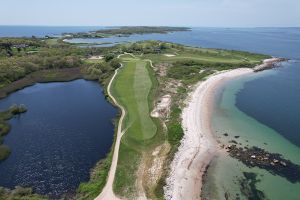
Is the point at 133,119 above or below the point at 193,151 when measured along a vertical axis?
above

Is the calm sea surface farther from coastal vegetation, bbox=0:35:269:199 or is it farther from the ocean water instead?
coastal vegetation, bbox=0:35:269:199

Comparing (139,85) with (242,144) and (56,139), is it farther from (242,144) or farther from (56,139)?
(242,144)

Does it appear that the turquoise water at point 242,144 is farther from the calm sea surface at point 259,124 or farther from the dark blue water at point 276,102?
the dark blue water at point 276,102

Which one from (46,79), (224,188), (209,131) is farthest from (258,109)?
(46,79)

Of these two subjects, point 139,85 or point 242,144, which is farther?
point 139,85

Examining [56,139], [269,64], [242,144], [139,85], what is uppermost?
[139,85]

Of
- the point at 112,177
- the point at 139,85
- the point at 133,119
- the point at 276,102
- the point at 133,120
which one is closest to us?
the point at 112,177

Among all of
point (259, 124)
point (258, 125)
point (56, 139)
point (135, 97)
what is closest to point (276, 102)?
point (259, 124)
